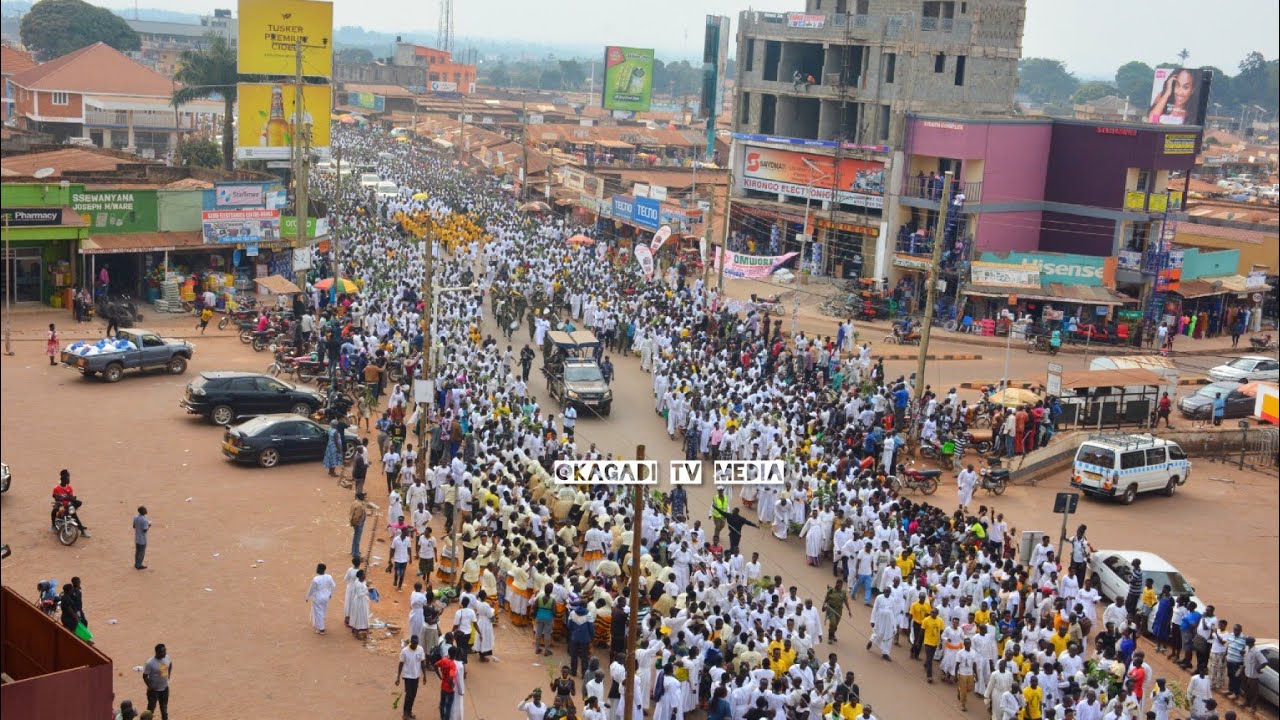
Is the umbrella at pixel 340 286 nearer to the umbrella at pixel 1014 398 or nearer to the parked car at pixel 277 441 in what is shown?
the parked car at pixel 277 441

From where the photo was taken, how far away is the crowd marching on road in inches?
634

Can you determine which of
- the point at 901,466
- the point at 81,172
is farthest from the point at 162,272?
the point at 901,466

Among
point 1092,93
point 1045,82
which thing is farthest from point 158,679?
point 1045,82

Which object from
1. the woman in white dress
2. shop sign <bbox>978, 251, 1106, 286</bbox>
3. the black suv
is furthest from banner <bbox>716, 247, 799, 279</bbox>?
the woman in white dress

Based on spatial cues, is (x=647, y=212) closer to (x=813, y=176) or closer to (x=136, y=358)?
(x=813, y=176)

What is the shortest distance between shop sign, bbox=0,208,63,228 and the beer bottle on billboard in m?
16.3

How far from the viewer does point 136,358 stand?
2981cm

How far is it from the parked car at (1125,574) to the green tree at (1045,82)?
136 metres

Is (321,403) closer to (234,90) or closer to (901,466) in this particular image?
(901,466)

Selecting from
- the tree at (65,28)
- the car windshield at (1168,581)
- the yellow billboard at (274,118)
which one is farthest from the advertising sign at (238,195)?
the tree at (65,28)

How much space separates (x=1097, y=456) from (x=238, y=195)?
25579mm

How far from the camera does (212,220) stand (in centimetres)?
3912

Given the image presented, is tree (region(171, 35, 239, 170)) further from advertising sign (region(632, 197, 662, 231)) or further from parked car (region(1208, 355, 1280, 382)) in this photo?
parked car (region(1208, 355, 1280, 382))

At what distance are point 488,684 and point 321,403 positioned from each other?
40.5 feet
